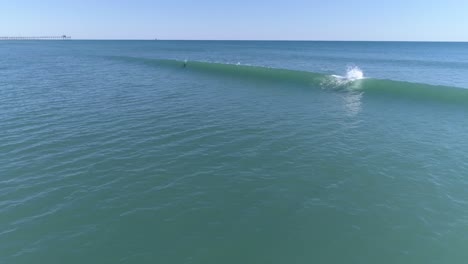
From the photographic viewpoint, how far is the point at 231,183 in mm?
15391

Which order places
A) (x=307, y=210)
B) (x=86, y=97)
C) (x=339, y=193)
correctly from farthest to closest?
(x=86, y=97) < (x=339, y=193) < (x=307, y=210)

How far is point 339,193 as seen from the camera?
14422mm

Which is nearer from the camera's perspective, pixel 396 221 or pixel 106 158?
pixel 396 221

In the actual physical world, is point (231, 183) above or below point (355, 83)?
below

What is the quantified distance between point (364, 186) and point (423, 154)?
7110 mm

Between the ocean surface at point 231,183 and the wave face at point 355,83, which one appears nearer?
the ocean surface at point 231,183

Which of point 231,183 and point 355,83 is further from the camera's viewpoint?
point 355,83

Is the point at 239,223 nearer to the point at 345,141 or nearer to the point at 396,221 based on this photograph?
the point at 396,221

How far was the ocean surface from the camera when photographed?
10.9m

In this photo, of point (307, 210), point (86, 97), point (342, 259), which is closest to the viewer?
point (342, 259)

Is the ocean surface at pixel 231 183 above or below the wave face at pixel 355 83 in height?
below

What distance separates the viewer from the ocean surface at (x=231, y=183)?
1086 centimetres

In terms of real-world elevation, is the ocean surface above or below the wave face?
below

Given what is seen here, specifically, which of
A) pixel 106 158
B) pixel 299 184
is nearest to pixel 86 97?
pixel 106 158
